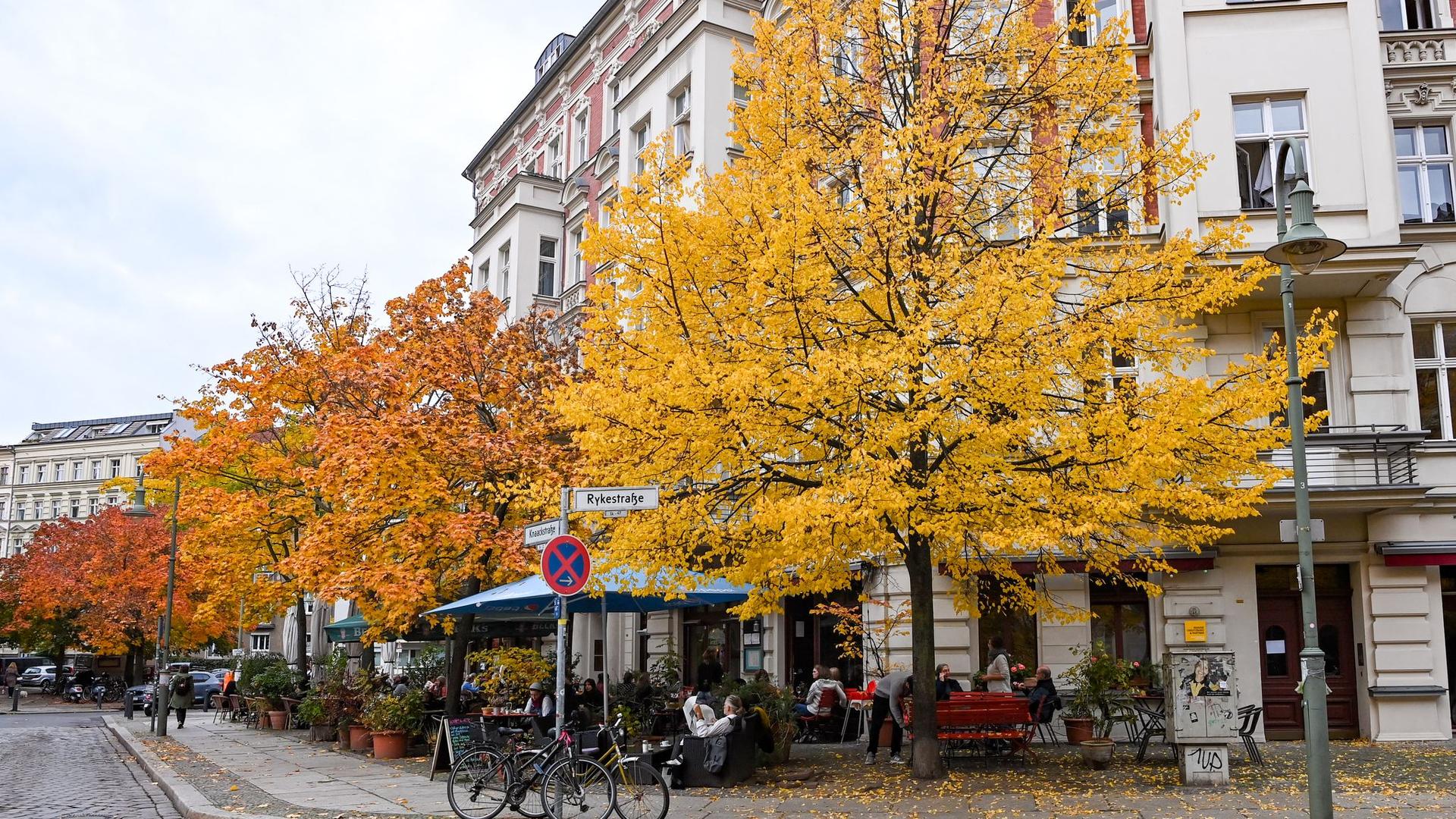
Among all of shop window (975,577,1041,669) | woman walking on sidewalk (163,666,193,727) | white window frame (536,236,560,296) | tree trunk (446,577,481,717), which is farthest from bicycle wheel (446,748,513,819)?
white window frame (536,236,560,296)

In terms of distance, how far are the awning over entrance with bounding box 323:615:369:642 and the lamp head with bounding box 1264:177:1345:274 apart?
25.6 meters

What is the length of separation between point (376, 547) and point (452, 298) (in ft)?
25.5

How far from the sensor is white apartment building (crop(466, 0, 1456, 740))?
1852cm

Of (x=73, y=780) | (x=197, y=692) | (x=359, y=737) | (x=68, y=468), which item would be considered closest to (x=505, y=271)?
(x=359, y=737)

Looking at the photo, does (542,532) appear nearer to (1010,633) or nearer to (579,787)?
(579,787)

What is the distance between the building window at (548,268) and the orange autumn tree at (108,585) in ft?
54.2

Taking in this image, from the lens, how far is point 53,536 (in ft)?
171

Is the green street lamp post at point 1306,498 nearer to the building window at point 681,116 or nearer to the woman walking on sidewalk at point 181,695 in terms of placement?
the building window at point 681,116

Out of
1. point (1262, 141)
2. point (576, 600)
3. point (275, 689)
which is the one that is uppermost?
point (1262, 141)

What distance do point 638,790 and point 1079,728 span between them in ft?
22.9

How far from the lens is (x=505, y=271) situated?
37844mm

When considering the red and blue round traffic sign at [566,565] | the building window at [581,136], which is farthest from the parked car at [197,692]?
the red and blue round traffic sign at [566,565]

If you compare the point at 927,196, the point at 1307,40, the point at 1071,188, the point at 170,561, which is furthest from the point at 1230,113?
the point at 170,561

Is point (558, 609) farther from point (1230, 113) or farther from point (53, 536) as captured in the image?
point (53, 536)
